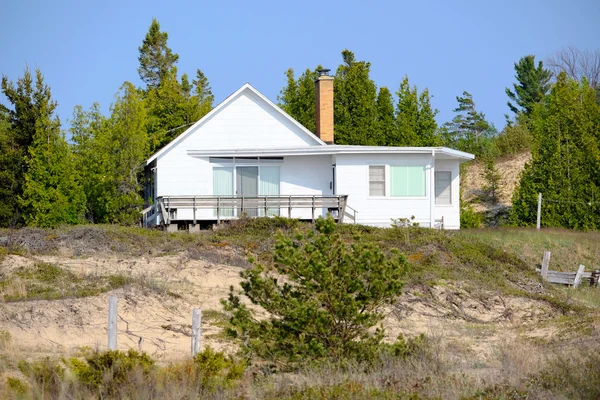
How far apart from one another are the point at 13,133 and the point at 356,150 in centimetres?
1359

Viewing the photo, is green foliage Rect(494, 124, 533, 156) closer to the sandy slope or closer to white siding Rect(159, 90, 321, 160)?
white siding Rect(159, 90, 321, 160)

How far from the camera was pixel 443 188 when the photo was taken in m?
35.6

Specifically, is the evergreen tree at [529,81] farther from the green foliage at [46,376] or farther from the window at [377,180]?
the green foliage at [46,376]

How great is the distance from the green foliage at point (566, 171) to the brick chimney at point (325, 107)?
10745 mm

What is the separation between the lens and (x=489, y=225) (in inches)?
1909

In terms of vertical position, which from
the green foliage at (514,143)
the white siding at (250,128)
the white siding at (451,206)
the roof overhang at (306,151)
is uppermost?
the green foliage at (514,143)

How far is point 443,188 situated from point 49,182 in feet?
49.1

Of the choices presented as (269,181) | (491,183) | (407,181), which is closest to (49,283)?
(269,181)

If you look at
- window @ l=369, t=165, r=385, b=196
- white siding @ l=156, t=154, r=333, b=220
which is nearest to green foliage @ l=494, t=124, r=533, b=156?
window @ l=369, t=165, r=385, b=196

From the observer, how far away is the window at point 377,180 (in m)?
34.0

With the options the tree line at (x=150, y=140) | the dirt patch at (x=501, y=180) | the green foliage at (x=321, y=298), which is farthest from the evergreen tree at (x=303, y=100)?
the green foliage at (x=321, y=298)

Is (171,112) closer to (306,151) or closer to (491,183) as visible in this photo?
(306,151)

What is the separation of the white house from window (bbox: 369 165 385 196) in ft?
0.12

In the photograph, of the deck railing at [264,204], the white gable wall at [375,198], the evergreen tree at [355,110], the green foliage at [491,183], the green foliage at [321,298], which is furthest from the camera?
the green foliage at [491,183]
